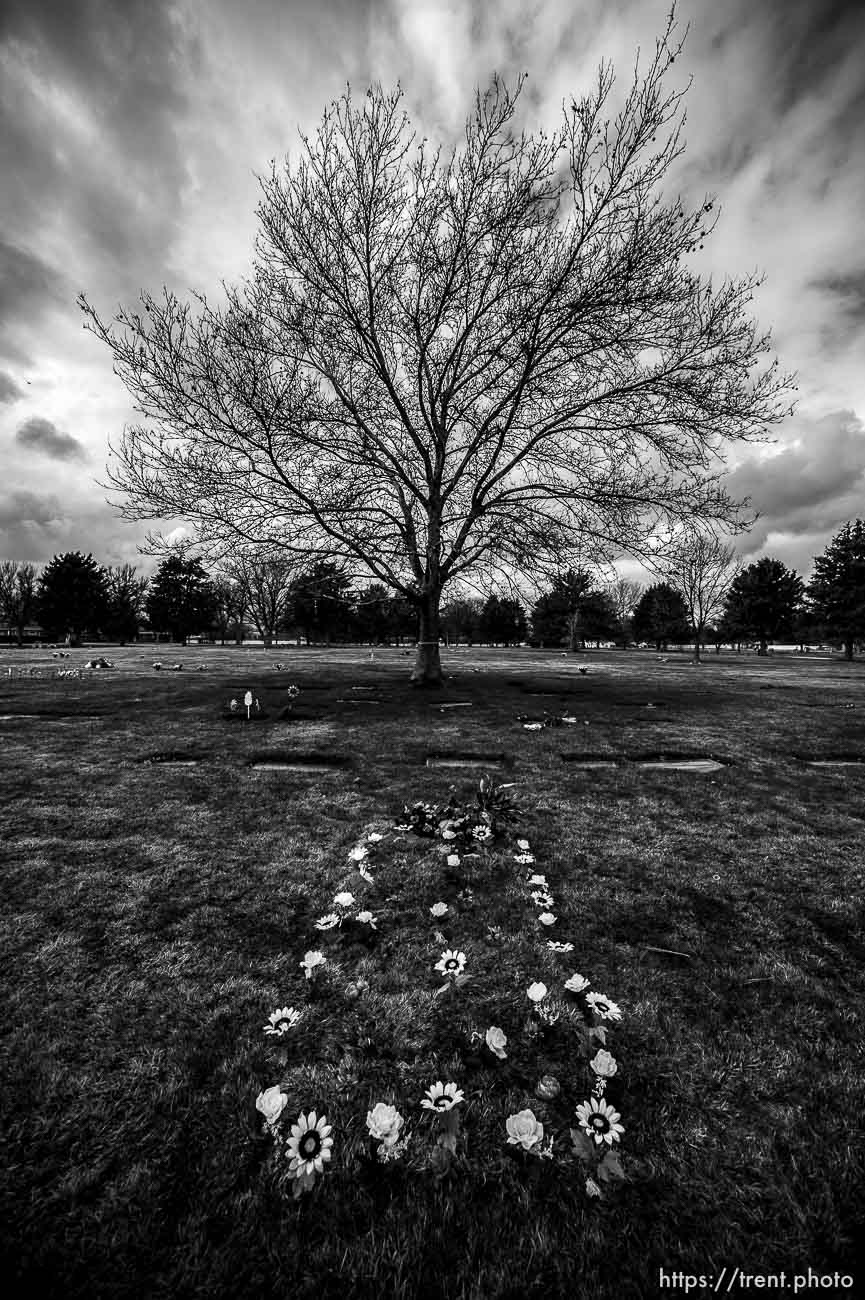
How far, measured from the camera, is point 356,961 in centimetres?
231

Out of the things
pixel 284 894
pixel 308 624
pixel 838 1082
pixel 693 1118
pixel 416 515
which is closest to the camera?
pixel 693 1118

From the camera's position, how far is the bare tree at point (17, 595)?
6031 centimetres

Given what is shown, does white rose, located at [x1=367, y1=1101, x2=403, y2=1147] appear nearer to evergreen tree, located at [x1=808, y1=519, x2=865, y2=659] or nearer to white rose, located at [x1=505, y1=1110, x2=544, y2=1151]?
white rose, located at [x1=505, y1=1110, x2=544, y2=1151]

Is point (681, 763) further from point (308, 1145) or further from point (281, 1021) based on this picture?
point (308, 1145)

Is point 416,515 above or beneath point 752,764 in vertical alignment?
above

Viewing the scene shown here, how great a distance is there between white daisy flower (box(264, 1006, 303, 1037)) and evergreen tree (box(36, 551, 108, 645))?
65546 mm

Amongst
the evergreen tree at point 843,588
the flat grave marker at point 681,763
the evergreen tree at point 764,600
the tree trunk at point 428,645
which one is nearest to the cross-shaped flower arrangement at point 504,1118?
the flat grave marker at point 681,763

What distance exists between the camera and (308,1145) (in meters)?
1.43

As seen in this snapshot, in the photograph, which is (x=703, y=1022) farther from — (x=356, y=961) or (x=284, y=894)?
(x=284, y=894)

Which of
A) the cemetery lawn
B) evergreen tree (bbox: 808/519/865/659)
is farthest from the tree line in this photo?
the cemetery lawn

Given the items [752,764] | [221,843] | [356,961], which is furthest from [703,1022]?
[752,764]

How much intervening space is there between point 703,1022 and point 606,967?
430 mm

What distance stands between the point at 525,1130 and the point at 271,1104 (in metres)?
0.77

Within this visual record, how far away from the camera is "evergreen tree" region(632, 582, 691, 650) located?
61803 millimetres
